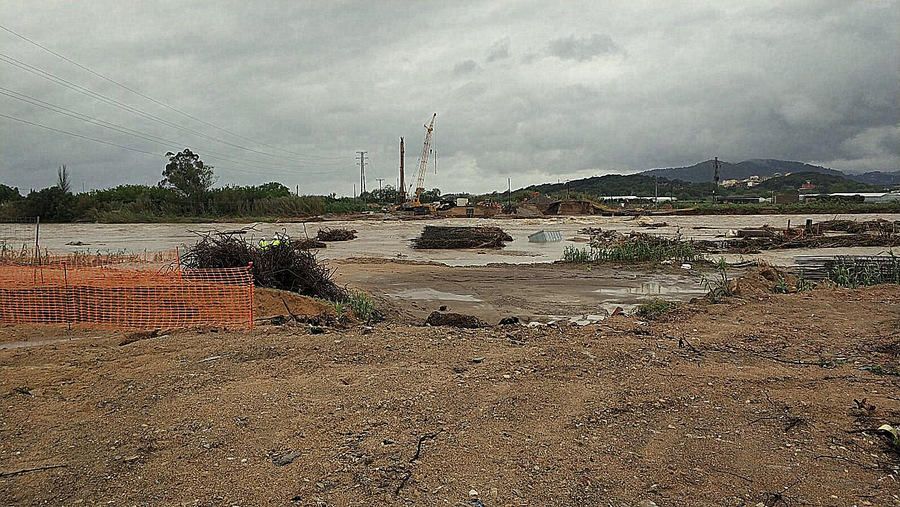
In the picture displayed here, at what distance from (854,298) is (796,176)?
576 ft

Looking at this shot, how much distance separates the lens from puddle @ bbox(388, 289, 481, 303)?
13.8m

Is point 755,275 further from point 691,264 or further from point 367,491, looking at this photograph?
point 367,491

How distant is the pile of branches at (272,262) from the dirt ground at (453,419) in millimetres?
3288

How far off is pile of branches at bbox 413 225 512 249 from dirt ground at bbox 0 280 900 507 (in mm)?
22737

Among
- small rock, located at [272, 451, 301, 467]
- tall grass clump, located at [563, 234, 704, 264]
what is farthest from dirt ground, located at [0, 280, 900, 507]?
tall grass clump, located at [563, 234, 704, 264]

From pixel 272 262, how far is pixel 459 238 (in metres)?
20.3

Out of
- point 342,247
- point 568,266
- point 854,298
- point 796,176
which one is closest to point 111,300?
point 854,298

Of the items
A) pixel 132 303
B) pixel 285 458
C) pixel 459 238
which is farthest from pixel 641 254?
pixel 285 458

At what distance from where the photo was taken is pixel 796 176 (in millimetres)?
167500

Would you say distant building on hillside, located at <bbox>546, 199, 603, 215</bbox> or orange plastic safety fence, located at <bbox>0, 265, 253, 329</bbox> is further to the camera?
distant building on hillside, located at <bbox>546, 199, 603, 215</bbox>

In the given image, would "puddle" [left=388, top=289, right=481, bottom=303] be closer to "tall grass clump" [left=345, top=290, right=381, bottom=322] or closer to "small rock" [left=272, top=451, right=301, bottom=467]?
"tall grass clump" [left=345, top=290, right=381, bottom=322]

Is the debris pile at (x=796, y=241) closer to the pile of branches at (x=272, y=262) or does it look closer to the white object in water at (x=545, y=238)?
the white object in water at (x=545, y=238)

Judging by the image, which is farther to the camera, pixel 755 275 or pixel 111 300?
pixel 755 275

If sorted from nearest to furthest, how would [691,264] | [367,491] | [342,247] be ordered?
[367,491], [691,264], [342,247]
